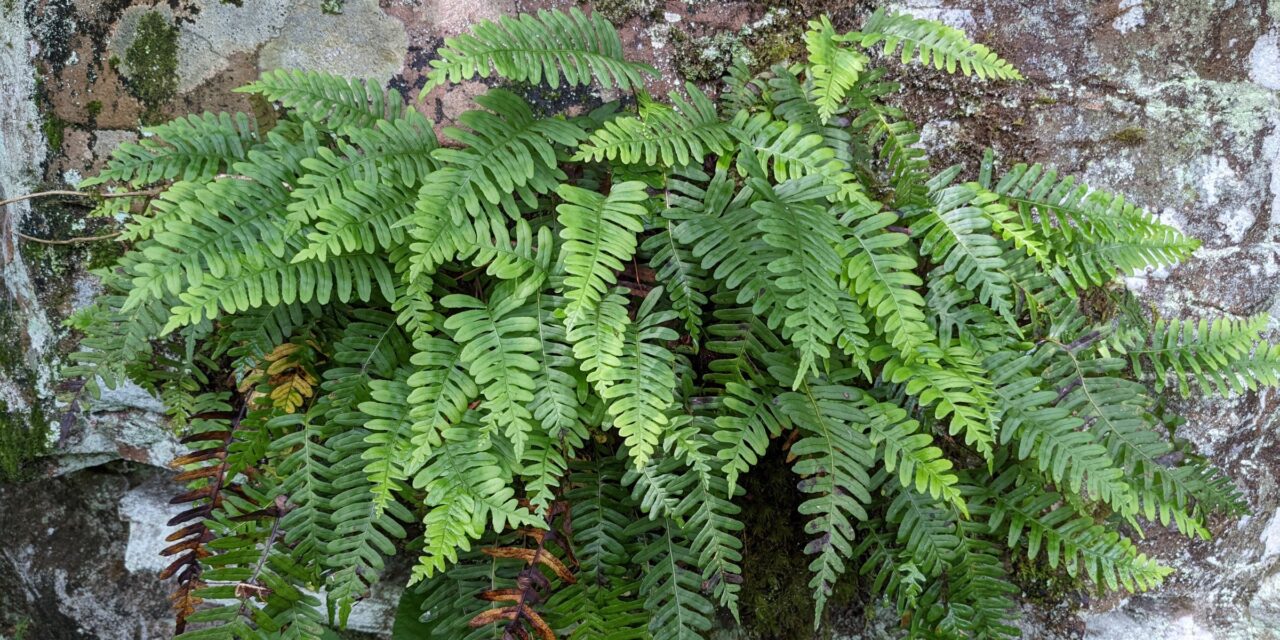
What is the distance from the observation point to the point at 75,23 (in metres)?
2.51

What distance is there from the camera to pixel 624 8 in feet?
8.38

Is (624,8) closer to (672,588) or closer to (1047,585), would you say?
(672,588)

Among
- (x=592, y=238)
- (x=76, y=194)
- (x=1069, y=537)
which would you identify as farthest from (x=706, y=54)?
(x=76, y=194)

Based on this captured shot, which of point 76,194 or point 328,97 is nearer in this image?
point 328,97

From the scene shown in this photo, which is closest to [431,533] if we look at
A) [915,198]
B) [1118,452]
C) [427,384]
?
[427,384]

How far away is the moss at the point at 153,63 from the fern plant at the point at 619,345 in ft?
1.07

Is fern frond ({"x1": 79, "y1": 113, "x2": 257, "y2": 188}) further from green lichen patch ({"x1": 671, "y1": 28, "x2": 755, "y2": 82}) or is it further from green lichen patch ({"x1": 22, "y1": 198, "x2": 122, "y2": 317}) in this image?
green lichen patch ({"x1": 671, "y1": 28, "x2": 755, "y2": 82})

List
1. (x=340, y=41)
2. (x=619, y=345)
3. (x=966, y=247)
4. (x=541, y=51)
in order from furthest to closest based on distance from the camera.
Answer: (x=340, y=41) → (x=966, y=247) → (x=541, y=51) → (x=619, y=345)

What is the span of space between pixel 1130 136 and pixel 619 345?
1.86 meters

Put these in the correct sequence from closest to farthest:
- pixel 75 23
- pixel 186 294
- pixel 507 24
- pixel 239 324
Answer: pixel 186 294, pixel 507 24, pixel 239 324, pixel 75 23

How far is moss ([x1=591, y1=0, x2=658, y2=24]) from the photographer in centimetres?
254

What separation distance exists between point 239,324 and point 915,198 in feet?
6.51

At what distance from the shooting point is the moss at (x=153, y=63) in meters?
2.51

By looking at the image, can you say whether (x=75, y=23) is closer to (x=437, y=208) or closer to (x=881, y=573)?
(x=437, y=208)
